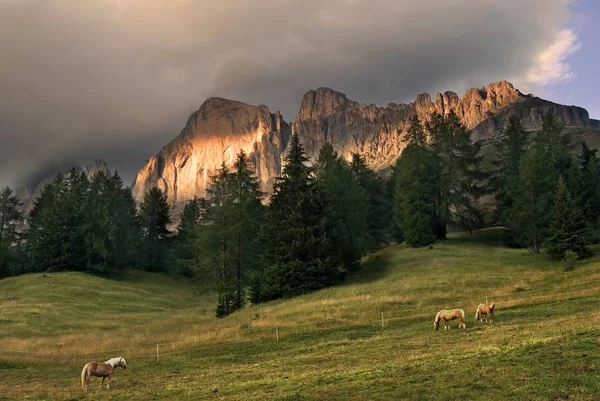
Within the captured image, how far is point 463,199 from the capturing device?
6688cm

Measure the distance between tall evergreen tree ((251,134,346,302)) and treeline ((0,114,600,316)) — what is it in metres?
0.13

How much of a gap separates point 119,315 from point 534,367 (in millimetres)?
45294

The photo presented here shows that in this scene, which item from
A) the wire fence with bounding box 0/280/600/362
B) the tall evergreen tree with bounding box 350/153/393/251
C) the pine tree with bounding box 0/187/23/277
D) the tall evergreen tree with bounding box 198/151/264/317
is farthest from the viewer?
the pine tree with bounding box 0/187/23/277

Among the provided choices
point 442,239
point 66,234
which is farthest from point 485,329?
point 66,234

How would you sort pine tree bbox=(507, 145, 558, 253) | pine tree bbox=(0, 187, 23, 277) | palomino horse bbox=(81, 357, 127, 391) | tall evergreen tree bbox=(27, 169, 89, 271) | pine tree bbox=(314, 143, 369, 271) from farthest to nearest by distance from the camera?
pine tree bbox=(0, 187, 23, 277) < tall evergreen tree bbox=(27, 169, 89, 271) < pine tree bbox=(507, 145, 558, 253) < pine tree bbox=(314, 143, 369, 271) < palomino horse bbox=(81, 357, 127, 391)

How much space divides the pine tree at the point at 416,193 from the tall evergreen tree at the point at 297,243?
15753mm

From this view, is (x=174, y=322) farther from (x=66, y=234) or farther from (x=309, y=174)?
(x=66, y=234)

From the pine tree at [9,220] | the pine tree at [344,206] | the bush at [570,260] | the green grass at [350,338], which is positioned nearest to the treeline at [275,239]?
the pine tree at [344,206]

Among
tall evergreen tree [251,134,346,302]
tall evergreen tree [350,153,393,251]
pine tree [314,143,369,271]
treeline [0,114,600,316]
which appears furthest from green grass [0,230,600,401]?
tall evergreen tree [350,153,393,251]

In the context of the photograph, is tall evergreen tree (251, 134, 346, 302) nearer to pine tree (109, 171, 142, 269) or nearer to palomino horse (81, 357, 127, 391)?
palomino horse (81, 357, 127, 391)

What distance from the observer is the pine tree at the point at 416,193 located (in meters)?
62.7

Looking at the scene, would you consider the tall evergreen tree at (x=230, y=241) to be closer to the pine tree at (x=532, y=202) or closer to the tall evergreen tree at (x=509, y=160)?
the pine tree at (x=532, y=202)

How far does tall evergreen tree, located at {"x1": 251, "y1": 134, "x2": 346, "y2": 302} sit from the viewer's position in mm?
47531

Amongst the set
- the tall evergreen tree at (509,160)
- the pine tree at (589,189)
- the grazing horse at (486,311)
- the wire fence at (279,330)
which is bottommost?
the wire fence at (279,330)
